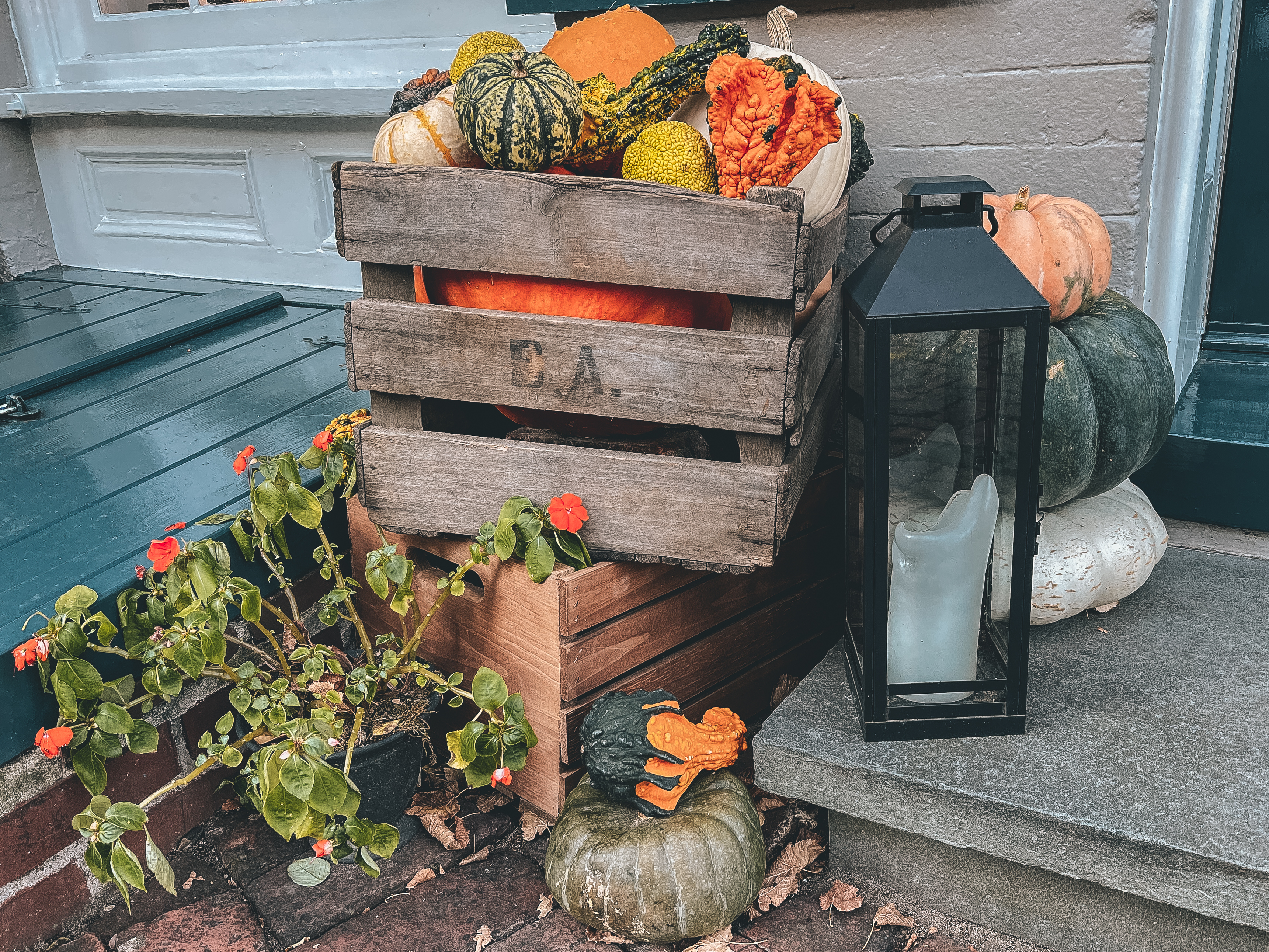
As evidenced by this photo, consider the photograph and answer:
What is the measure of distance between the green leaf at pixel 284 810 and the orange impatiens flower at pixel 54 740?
1.05 ft

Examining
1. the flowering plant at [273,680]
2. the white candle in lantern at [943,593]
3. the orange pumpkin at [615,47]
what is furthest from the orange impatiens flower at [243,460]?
the white candle in lantern at [943,593]

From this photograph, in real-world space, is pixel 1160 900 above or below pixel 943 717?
→ below

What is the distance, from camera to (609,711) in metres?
1.57

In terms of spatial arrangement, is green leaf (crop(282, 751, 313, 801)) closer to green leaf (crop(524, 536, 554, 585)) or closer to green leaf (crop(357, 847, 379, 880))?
green leaf (crop(357, 847, 379, 880))

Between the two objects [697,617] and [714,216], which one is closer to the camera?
[714,216]

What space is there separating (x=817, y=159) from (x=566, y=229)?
442 millimetres

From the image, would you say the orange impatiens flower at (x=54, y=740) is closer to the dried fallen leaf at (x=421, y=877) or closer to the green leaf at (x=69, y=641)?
the green leaf at (x=69, y=641)

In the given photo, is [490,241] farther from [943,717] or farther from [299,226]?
[299,226]

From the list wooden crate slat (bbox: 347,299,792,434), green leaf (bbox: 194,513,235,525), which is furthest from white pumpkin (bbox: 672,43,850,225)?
green leaf (bbox: 194,513,235,525)

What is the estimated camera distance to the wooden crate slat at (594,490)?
1.54 meters

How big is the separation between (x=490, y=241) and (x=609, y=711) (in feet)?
2.55

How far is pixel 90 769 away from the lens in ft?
4.83

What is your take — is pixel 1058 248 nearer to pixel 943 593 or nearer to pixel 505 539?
pixel 943 593

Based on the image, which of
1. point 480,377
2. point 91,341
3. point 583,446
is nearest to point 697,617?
point 583,446
